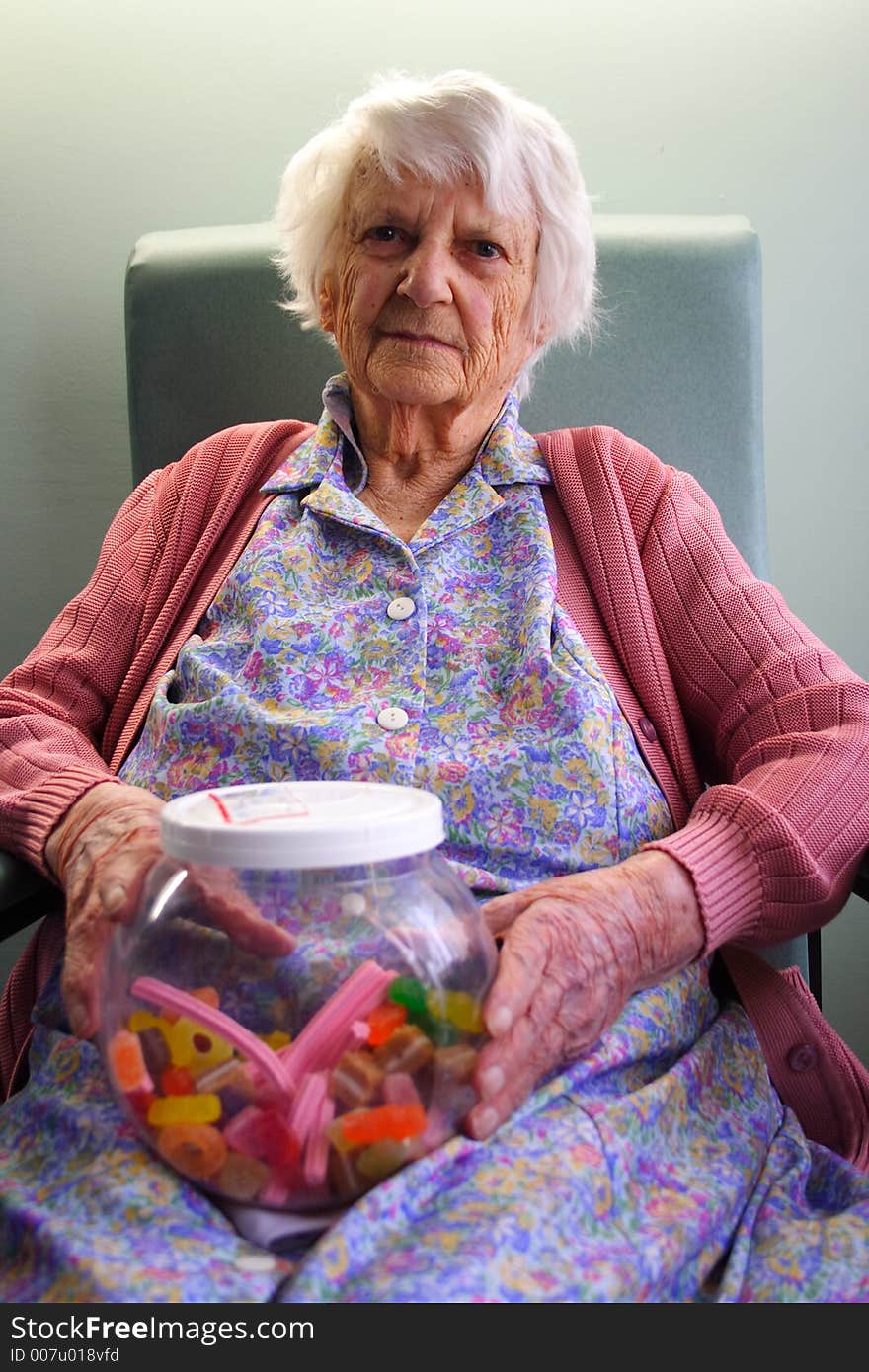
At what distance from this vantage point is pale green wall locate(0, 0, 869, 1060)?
1849 millimetres

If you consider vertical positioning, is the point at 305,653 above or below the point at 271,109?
below

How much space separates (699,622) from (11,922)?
74 cm

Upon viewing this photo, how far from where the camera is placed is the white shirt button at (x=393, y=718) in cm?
118

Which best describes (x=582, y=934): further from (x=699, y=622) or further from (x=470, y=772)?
(x=699, y=622)

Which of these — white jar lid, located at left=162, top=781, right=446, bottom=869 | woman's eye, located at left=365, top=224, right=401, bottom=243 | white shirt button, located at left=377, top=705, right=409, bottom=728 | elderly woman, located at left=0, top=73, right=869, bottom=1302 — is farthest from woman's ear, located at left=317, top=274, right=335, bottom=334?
white jar lid, located at left=162, top=781, right=446, bottom=869

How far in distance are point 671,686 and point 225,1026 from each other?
70 centimetres

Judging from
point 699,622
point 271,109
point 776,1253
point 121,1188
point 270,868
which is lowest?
point 776,1253

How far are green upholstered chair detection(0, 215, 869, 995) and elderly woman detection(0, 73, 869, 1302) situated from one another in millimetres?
99

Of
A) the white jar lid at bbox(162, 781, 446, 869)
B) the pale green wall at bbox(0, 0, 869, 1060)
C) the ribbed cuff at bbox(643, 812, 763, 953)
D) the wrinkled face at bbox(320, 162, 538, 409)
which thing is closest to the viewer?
the white jar lid at bbox(162, 781, 446, 869)

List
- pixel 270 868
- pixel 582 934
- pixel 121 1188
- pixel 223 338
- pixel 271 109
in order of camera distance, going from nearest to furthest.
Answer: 1. pixel 270 868
2. pixel 121 1188
3. pixel 582 934
4. pixel 223 338
5. pixel 271 109

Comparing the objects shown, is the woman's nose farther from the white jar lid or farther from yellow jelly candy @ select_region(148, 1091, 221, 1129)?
yellow jelly candy @ select_region(148, 1091, 221, 1129)

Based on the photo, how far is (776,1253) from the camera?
0.92m

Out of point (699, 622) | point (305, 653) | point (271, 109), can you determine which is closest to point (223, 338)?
point (271, 109)

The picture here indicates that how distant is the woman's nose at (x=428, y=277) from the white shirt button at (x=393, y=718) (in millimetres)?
463
